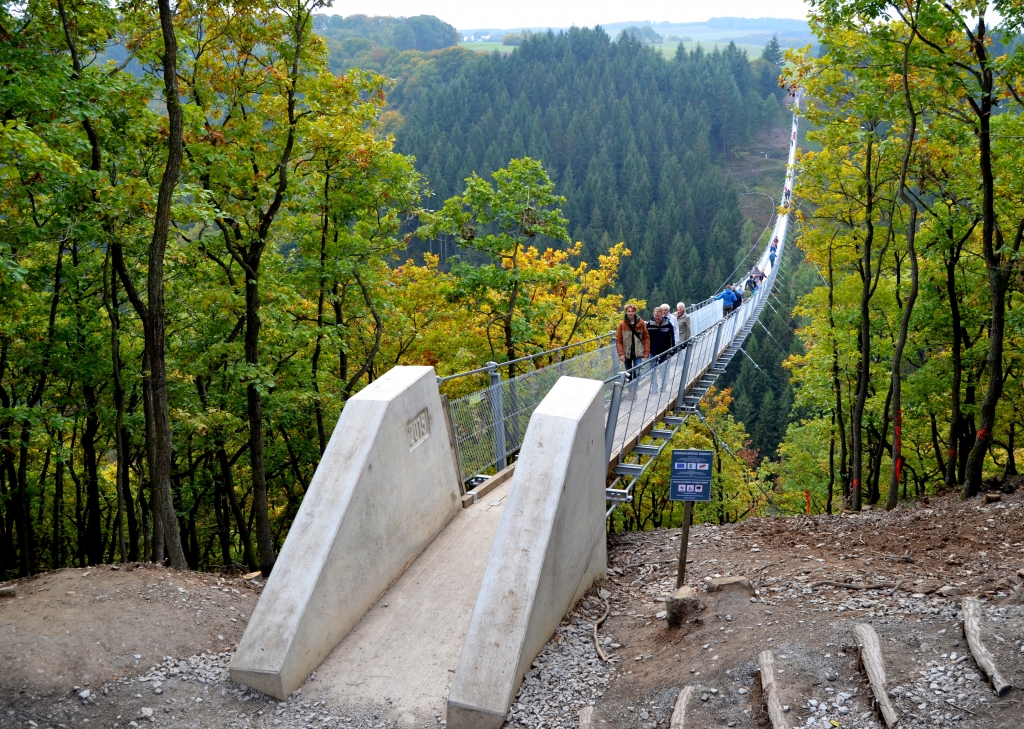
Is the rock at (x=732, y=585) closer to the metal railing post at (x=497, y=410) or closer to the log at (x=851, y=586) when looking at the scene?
the log at (x=851, y=586)

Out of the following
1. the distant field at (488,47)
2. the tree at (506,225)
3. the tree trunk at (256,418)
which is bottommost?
the tree trunk at (256,418)

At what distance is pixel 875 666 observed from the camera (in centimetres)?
354

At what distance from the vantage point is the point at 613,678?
437 centimetres

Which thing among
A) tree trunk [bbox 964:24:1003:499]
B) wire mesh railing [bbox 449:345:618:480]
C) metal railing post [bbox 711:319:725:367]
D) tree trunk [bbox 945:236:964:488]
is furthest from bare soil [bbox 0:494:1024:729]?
metal railing post [bbox 711:319:725:367]

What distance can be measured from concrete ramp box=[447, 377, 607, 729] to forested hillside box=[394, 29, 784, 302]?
169 feet

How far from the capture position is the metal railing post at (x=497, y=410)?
7227 millimetres

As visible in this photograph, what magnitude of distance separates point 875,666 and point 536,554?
1778 mm

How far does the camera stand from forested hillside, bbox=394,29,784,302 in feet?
220

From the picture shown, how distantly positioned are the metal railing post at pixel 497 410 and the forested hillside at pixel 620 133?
49.5 meters

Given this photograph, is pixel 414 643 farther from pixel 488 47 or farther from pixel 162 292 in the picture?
pixel 488 47

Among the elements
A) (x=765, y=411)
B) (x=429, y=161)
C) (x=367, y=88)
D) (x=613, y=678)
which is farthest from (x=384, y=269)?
(x=429, y=161)

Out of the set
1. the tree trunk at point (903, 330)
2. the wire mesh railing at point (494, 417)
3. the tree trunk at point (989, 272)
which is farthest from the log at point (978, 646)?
the tree trunk at point (903, 330)

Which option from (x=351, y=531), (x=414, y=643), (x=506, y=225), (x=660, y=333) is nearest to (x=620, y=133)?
(x=506, y=225)

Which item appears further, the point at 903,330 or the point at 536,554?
the point at 903,330
